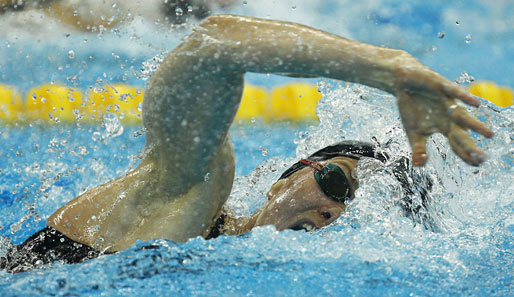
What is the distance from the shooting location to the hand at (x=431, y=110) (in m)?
0.88

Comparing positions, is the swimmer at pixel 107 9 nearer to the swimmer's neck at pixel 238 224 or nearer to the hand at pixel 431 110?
the swimmer's neck at pixel 238 224

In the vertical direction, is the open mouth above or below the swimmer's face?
below

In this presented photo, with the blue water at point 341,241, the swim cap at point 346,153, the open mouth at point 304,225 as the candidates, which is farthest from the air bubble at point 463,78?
the open mouth at point 304,225

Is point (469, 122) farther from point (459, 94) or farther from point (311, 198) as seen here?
point (311, 198)

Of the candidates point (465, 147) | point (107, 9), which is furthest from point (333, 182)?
point (107, 9)

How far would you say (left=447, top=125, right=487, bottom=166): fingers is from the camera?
2.80ft

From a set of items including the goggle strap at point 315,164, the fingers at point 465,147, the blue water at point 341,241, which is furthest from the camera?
the goggle strap at point 315,164

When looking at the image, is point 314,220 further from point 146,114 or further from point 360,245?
point 146,114

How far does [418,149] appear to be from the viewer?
0.91 metres

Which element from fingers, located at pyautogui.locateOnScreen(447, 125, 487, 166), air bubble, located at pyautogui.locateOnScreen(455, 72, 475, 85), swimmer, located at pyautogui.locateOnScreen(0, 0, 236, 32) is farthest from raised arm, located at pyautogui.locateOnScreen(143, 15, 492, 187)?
swimmer, located at pyautogui.locateOnScreen(0, 0, 236, 32)

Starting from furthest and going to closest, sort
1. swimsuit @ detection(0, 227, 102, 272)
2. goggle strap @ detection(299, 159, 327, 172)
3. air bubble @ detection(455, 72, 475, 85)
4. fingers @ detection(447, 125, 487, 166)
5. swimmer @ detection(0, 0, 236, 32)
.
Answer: swimmer @ detection(0, 0, 236, 32), air bubble @ detection(455, 72, 475, 85), goggle strap @ detection(299, 159, 327, 172), swimsuit @ detection(0, 227, 102, 272), fingers @ detection(447, 125, 487, 166)

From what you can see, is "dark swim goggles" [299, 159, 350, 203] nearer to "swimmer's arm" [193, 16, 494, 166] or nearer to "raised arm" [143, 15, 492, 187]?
"raised arm" [143, 15, 492, 187]

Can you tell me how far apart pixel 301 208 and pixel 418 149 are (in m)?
0.57

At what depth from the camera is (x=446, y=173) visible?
5.75 ft
